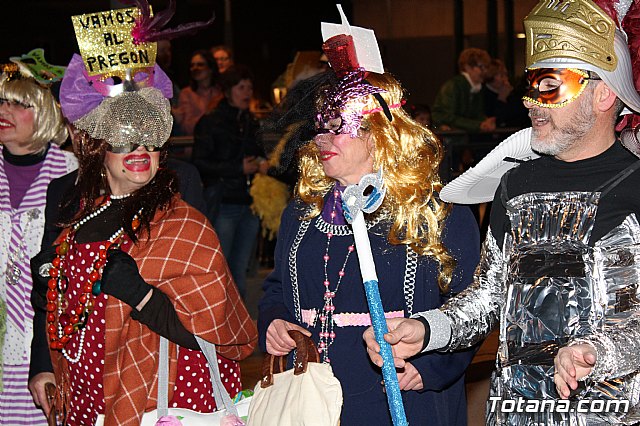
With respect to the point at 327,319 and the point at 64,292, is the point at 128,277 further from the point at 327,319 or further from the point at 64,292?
the point at 327,319

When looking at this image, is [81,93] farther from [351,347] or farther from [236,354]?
[351,347]

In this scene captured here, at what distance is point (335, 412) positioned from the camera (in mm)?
3184

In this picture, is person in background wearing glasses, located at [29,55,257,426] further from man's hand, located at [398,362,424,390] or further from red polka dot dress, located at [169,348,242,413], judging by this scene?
man's hand, located at [398,362,424,390]

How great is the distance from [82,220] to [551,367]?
2027mm

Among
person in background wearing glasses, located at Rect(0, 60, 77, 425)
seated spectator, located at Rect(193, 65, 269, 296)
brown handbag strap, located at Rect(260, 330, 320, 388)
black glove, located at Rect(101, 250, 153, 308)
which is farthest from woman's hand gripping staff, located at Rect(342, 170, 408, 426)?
seated spectator, located at Rect(193, 65, 269, 296)

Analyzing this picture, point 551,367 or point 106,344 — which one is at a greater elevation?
point 551,367

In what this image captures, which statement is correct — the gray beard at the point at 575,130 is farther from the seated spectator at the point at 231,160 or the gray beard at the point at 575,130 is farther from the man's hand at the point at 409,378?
the seated spectator at the point at 231,160

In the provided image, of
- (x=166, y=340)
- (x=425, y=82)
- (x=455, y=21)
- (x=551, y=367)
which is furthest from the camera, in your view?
(x=425, y=82)

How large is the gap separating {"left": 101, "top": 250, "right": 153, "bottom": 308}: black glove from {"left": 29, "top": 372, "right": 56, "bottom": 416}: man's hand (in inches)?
32.9

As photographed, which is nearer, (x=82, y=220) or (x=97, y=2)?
(x=82, y=220)

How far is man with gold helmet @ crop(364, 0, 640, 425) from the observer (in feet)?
9.56

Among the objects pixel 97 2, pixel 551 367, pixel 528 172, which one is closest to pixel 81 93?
pixel 528 172

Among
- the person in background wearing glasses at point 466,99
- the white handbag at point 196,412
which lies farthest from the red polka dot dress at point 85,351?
the person in background wearing glasses at point 466,99

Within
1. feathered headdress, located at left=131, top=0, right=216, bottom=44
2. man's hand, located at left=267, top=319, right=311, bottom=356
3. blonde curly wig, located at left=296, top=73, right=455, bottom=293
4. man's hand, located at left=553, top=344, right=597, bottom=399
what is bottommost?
man's hand, located at left=267, top=319, right=311, bottom=356
